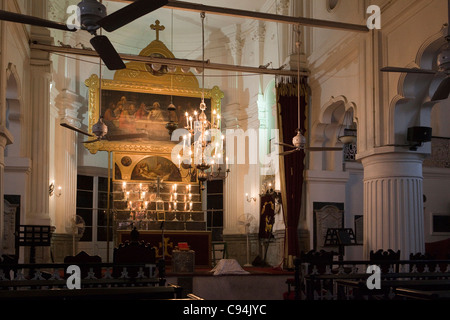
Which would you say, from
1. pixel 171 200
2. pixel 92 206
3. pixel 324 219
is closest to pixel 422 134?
pixel 324 219

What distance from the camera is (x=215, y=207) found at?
1917cm

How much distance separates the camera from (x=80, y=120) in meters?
Answer: 18.1

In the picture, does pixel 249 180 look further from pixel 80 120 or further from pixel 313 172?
pixel 80 120

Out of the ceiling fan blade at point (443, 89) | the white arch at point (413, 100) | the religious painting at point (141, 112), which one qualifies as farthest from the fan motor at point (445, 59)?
the religious painting at point (141, 112)

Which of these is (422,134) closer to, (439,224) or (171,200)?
(439,224)

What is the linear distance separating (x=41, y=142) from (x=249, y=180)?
7063 mm

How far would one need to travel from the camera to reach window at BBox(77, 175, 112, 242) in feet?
58.6

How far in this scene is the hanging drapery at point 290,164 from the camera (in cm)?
1383

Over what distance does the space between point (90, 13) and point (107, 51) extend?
2.53ft

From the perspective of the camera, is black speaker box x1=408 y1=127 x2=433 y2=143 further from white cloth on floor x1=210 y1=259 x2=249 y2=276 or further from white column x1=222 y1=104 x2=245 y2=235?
white column x1=222 y1=104 x2=245 y2=235

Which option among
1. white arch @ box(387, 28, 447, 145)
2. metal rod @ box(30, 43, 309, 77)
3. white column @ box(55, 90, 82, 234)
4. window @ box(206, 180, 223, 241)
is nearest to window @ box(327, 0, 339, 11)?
metal rod @ box(30, 43, 309, 77)

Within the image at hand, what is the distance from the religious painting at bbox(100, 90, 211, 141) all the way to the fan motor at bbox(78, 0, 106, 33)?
1192cm

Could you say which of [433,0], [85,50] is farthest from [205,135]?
[433,0]
